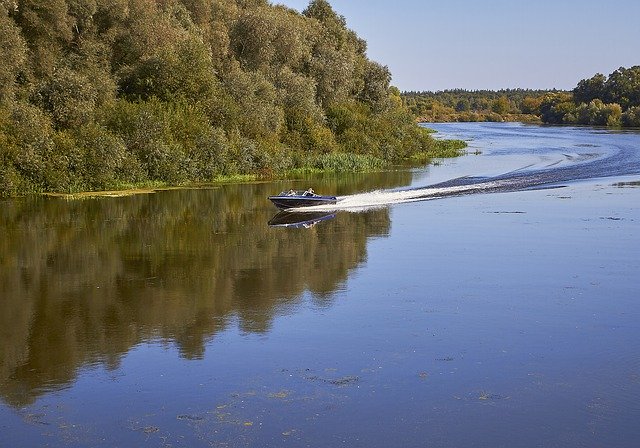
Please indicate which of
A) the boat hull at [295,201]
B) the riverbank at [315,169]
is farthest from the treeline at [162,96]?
the boat hull at [295,201]

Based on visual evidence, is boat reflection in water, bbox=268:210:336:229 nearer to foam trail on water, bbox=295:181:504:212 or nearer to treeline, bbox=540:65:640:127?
foam trail on water, bbox=295:181:504:212

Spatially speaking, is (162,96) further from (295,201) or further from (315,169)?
(295,201)

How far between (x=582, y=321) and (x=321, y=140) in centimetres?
4077

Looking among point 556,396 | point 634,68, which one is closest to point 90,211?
point 556,396

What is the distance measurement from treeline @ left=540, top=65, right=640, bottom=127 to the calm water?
116121mm

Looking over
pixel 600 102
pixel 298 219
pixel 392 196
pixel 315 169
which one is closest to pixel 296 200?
pixel 298 219

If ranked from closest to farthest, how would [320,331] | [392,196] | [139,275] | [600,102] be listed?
[320,331] < [139,275] < [392,196] < [600,102]

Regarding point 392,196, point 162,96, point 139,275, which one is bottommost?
point 139,275

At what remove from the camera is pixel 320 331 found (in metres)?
14.5

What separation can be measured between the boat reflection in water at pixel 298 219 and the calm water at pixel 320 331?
1.72ft

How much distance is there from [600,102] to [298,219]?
5055 inches

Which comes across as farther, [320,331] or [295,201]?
Result: [295,201]

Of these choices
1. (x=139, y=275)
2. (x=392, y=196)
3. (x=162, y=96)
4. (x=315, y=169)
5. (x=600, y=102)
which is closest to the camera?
(x=139, y=275)

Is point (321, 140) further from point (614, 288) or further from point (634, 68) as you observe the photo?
point (634, 68)
